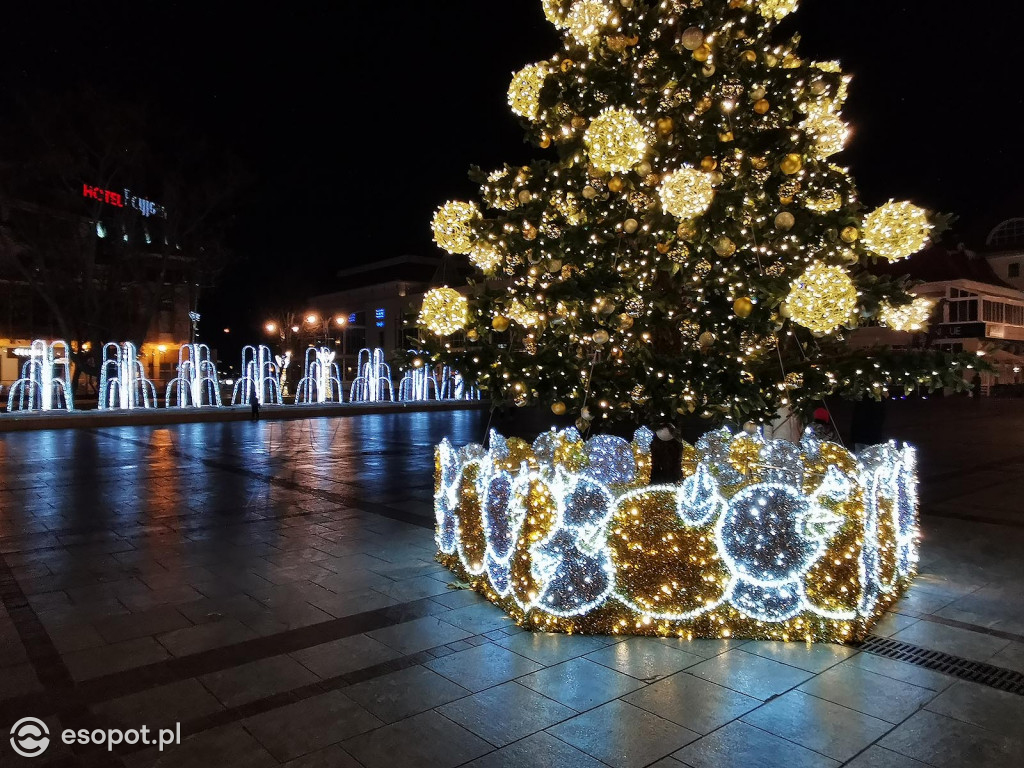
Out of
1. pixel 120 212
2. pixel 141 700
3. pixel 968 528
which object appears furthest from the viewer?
pixel 120 212

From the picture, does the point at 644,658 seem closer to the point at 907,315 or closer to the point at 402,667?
the point at 402,667

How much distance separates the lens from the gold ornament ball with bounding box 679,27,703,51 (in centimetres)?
448

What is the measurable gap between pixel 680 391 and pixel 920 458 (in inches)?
431

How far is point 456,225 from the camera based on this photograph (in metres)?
5.45

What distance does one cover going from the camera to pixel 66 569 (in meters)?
5.98

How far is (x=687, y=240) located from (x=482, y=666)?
2.93m

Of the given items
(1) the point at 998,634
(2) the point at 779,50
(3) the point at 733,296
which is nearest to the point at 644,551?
(3) the point at 733,296

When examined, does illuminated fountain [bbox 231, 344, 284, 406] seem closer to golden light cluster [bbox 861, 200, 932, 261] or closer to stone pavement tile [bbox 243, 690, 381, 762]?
stone pavement tile [bbox 243, 690, 381, 762]

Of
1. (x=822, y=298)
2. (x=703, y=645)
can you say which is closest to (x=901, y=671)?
(x=703, y=645)

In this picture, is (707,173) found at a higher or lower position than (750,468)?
higher

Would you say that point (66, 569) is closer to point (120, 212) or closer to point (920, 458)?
point (920, 458)

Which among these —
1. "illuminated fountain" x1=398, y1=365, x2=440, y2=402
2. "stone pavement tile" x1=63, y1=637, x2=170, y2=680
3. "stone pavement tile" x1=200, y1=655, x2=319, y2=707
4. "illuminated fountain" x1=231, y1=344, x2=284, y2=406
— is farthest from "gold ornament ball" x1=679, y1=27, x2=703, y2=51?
"illuminated fountain" x1=398, y1=365, x2=440, y2=402

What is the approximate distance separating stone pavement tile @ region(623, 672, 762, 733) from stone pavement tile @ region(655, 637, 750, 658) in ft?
1.33

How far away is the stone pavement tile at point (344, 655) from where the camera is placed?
4.04 metres
